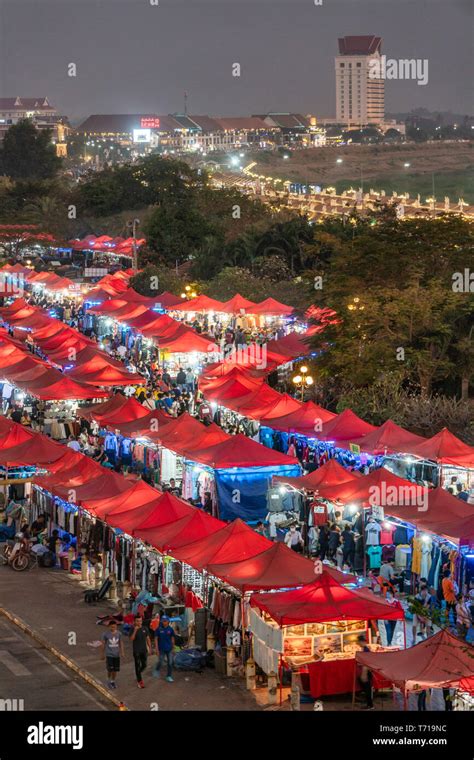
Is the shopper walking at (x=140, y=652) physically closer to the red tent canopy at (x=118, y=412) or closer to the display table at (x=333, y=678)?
the display table at (x=333, y=678)

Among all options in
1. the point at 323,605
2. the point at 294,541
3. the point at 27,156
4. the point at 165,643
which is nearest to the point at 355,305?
the point at 294,541

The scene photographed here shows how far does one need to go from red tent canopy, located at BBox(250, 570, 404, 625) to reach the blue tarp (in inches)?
335

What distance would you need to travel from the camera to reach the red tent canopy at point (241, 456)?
26.9 meters

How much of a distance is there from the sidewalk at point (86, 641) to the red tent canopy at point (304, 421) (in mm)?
7511

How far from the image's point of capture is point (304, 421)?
30.4 metres

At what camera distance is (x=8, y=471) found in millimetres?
28344

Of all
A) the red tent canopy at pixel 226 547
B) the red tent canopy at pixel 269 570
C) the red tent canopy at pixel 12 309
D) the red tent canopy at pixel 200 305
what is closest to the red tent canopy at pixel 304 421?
the red tent canopy at pixel 226 547

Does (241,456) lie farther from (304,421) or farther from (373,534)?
(373,534)

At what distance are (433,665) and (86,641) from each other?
691 cm

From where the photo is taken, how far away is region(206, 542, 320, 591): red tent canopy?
18922 mm

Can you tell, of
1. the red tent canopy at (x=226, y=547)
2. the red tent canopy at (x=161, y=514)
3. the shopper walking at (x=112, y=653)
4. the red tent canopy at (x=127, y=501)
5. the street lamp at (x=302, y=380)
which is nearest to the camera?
the shopper walking at (x=112, y=653)

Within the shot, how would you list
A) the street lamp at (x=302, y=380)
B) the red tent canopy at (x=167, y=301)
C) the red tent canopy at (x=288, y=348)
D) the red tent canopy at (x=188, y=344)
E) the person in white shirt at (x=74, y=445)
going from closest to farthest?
the person in white shirt at (x=74, y=445), the street lamp at (x=302, y=380), the red tent canopy at (x=288, y=348), the red tent canopy at (x=188, y=344), the red tent canopy at (x=167, y=301)

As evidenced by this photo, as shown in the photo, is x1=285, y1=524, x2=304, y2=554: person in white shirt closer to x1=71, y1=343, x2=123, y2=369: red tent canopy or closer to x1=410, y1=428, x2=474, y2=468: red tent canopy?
x1=410, y1=428, x2=474, y2=468: red tent canopy
